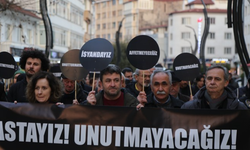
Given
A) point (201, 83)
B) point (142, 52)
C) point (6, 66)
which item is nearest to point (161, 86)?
point (142, 52)

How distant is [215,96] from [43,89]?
1893 mm

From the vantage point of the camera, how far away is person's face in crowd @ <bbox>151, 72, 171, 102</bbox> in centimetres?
685

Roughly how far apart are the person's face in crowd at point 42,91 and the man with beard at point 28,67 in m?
1.01

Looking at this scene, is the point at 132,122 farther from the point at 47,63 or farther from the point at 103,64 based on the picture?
the point at 47,63

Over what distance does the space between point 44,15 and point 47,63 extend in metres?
8.66

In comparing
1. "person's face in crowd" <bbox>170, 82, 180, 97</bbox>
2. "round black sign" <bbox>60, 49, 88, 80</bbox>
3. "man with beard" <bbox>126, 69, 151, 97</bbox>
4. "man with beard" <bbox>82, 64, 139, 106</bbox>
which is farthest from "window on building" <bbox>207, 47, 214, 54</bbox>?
"man with beard" <bbox>82, 64, 139, 106</bbox>

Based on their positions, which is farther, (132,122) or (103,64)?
(103,64)

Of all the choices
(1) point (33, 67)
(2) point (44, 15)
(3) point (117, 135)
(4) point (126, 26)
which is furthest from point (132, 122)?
(4) point (126, 26)

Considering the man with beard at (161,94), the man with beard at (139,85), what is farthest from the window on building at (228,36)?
the man with beard at (161,94)

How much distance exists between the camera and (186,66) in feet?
28.3

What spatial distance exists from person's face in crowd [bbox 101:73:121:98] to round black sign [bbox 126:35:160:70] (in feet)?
1.04

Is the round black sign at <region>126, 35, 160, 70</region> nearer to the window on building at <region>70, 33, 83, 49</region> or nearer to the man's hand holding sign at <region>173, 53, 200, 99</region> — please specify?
the man's hand holding sign at <region>173, 53, 200, 99</region>

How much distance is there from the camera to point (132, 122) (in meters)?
5.85

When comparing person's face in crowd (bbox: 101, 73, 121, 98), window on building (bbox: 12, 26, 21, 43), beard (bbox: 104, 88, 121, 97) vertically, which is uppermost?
window on building (bbox: 12, 26, 21, 43)
